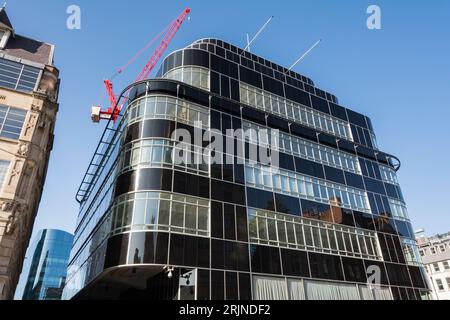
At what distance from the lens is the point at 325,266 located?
30234 millimetres

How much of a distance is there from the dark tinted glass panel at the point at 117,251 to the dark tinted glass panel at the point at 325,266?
1679 cm

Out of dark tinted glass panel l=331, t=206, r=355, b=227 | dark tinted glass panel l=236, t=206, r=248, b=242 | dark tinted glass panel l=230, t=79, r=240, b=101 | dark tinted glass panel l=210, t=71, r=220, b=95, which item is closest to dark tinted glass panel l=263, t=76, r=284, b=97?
dark tinted glass panel l=230, t=79, r=240, b=101

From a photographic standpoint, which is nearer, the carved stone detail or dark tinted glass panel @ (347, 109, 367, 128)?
the carved stone detail

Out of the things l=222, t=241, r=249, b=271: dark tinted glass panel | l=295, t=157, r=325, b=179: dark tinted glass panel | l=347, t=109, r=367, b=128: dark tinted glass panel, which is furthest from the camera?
l=347, t=109, r=367, b=128: dark tinted glass panel

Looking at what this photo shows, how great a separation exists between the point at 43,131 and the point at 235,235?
22742mm

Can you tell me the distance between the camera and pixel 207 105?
107 ft

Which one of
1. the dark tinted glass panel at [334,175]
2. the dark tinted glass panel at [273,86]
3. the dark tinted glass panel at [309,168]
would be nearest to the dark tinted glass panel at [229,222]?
the dark tinted glass panel at [309,168]

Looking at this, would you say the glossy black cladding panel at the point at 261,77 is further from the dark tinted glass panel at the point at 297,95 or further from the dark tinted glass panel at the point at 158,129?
the dark tinted glass panel at the point at 158,129

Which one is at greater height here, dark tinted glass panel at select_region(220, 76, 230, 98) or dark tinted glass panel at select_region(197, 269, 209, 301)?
dark tinted glass panel at select_region(220, 76, 230, 98)

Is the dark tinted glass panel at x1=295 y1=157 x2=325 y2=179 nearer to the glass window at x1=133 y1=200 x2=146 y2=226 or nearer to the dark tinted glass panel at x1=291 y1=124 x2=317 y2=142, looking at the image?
the dark tinted glass panel at x1=291 y1=124 x2=317 y2=142

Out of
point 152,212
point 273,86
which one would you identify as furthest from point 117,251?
point 273,86

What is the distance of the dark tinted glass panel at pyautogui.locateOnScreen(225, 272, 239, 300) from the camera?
79.4ft

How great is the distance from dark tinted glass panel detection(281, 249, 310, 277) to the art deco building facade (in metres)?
23.4
